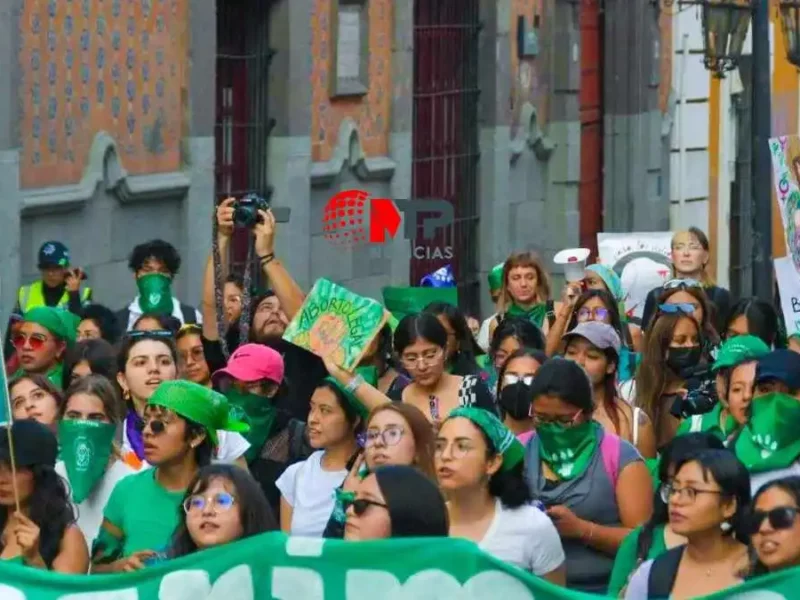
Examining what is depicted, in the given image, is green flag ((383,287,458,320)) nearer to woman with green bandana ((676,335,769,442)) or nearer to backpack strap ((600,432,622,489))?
woman with green bandana ((676,335,769,442))

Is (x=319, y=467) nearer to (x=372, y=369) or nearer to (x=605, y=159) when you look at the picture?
(x=372, y=369)

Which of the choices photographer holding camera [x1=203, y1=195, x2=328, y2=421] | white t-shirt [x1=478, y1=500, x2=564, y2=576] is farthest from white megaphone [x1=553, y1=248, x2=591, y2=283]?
white t-shirt [x1=478, y1=500, x2=564, y2=576]

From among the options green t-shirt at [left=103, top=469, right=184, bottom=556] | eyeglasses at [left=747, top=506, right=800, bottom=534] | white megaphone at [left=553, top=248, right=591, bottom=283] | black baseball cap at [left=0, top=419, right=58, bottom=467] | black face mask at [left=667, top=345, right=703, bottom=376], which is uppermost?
white megaphone at [left=553, top=248, right=591, bottom=283]

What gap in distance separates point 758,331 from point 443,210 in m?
3.10

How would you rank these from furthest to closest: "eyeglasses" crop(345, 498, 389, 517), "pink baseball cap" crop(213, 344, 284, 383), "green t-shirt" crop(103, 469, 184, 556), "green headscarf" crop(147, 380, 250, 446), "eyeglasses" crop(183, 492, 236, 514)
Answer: "pink baseball cap" crop(213, 344, 284, 383), "green headscarf" crop(147, 380, 250, 446), "green t-shirt" crop(103, 469, 184, 556), "eyeglasses" crop(183, 492, 236, 514), "eyeglasses" crop(345, 498, 389, 517)

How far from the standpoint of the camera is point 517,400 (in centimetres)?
973

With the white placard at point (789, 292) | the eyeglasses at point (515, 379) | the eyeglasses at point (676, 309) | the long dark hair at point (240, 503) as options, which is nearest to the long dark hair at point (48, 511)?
the long dark hair at point (240, 503)

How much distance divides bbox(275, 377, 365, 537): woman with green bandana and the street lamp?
829 cm

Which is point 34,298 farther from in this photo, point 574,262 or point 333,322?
point 333,322

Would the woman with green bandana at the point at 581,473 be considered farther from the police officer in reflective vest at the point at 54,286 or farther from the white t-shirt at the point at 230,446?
the police officer in reflective vest at the point at 54,286

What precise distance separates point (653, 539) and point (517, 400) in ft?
5.93

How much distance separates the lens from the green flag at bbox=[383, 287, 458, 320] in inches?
490

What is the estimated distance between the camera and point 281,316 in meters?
11.8

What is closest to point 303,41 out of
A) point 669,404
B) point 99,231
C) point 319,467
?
point 99,231
